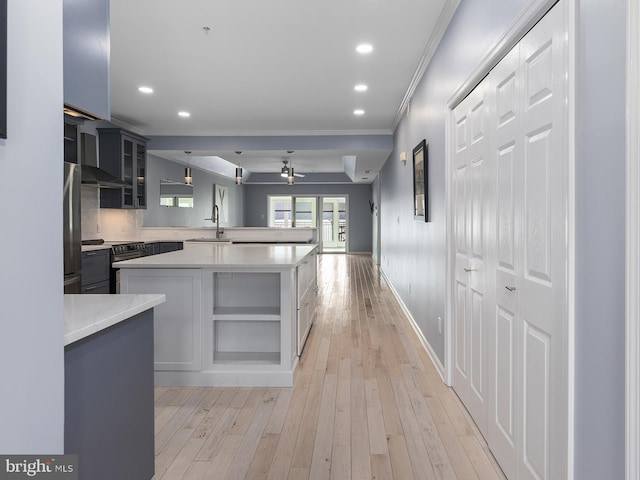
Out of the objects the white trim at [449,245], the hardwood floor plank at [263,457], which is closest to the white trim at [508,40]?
the white trim at [449,245]

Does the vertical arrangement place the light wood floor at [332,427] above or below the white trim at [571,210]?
below

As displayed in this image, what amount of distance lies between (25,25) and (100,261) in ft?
15.0

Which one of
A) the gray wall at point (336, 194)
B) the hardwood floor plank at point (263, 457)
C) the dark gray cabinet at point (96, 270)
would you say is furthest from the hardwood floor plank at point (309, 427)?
the gray wall at point (336, 194)

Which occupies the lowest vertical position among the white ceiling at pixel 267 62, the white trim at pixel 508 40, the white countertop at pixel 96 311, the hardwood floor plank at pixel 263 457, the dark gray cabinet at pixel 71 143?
the hardwood floor plank at pixel 263 457

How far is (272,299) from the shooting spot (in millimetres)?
3424

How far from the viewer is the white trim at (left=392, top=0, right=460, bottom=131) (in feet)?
9.61

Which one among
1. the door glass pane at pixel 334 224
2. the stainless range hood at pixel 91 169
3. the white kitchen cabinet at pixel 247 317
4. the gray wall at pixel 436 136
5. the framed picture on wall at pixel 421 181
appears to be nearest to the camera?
the gray wall at pixel 436 136

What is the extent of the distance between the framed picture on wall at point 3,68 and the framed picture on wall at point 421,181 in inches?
128

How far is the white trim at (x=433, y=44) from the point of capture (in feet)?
9.61

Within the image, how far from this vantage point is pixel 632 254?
1.01 m

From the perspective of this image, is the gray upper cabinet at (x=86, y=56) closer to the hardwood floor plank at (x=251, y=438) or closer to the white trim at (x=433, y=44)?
the hardwood floor plank at (x=251, y=438)

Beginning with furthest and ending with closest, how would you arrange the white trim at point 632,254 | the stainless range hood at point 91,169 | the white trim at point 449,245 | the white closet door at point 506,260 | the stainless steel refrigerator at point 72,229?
the stainless range hood at point 91,169, the stainless steel refrigerator at point 72,229, the white trim at point 449,245, the white closet door at point 506,260, the white trim at point 632,254

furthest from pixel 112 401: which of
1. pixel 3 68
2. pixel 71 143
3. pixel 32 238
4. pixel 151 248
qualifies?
pixel 151 248

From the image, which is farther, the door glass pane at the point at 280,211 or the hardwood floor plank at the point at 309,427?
the door glass pane at the point at 280,211
